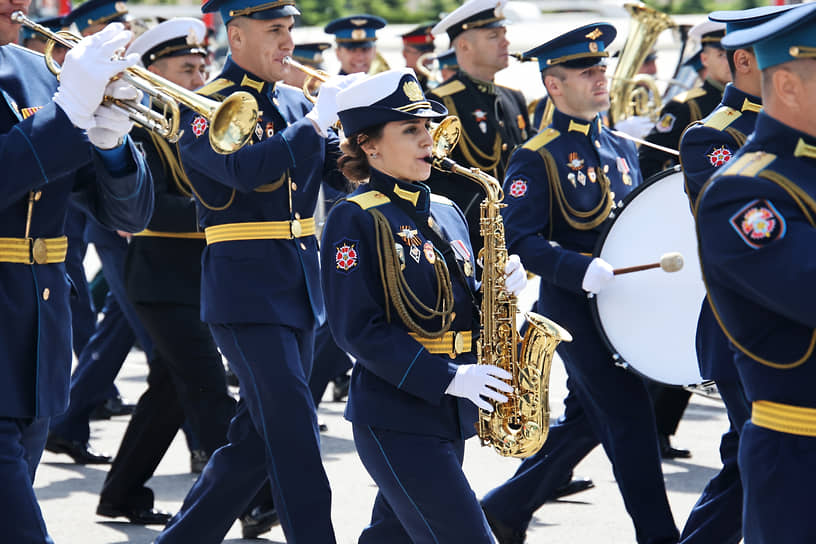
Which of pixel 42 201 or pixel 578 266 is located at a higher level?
pixel 42 201

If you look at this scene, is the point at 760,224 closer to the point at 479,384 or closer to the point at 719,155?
the point at 479,384


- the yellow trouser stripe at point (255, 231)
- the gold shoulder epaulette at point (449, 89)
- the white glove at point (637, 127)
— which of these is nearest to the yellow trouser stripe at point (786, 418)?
the yellow trouser stripe at point (255, 231)

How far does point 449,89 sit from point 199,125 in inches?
104

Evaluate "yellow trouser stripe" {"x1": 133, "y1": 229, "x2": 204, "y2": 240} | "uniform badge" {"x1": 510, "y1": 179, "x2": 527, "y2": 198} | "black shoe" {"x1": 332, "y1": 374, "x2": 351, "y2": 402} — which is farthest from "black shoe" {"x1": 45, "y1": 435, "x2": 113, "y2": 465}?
"uniform badge" {"x1": 510, "y1": 179, "x2": 527, "y2": 198}

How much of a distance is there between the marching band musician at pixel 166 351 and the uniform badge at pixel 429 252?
1923 millimetres

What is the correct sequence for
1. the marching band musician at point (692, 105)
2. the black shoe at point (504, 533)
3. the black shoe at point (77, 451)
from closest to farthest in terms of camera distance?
the black shoe at point (504, 533) < the black shoe at point (77, 451) < the marching band musician at point (692, 105)

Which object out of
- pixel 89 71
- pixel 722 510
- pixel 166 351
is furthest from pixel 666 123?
pixel 89 71

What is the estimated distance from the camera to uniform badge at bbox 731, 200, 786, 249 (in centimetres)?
265

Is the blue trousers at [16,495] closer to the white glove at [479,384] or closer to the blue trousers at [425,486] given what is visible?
the blue trousers at [425,486]

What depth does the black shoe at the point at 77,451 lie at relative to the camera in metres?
6.53

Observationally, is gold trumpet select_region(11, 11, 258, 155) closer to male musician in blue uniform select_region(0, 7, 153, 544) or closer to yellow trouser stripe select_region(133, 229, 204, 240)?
male musician in blue uniform select_region(0, 7, 153, 544)

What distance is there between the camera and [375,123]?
3.80m

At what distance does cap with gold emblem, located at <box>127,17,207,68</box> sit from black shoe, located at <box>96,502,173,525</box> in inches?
78.0

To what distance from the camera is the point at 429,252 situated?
12.3ft
